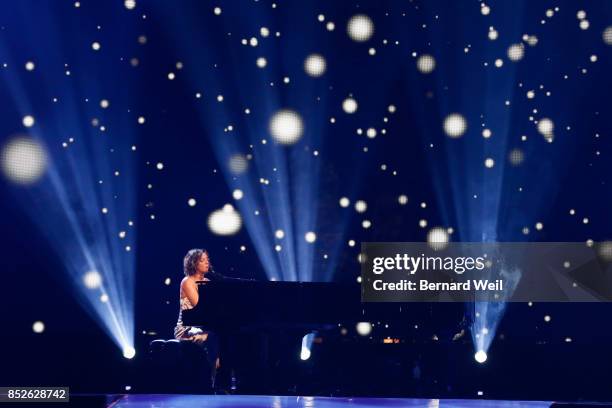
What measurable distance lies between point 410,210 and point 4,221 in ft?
11.4

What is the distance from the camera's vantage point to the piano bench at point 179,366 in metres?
4.83

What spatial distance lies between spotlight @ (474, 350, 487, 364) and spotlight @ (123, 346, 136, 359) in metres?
2.61

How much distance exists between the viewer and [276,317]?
171 inches

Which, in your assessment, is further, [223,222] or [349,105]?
[223,222]

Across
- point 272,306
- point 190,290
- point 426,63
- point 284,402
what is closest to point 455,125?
point 426,63

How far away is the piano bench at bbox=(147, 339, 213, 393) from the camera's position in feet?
15.9

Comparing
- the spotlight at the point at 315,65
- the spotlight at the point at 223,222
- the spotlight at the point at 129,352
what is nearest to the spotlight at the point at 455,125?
the spotlight at the point at 315,65

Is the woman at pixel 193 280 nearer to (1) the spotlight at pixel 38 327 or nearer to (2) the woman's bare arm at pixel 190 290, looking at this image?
(2) the woman's bare arm at pixel 190 290

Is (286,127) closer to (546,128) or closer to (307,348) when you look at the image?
(307,348)

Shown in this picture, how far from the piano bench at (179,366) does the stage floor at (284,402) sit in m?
0.30

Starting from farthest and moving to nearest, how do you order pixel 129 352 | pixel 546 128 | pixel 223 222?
1. pixel 223 222
2. pixel 546 128
3. pixel 129 352

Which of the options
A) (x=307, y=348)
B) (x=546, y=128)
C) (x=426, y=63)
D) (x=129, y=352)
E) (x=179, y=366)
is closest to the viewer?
(x=179, y=366)

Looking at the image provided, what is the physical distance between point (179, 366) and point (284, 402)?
1.05 metres

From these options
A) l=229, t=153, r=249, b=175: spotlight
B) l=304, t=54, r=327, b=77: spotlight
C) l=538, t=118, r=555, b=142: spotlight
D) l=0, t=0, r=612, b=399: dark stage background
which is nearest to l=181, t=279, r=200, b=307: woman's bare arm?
l=0, t=0, r=612, b=399: dark stage background
